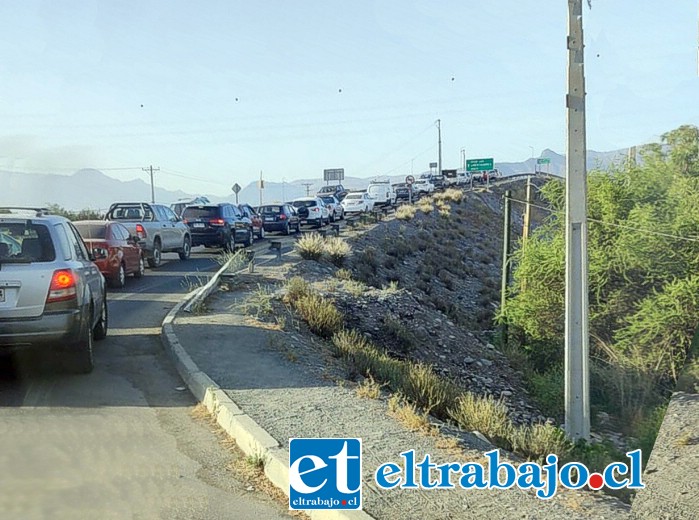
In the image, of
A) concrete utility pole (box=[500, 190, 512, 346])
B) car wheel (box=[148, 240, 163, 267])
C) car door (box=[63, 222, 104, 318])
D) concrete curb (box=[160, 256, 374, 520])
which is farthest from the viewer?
car wheel (box=[148, 240, 163, 267])

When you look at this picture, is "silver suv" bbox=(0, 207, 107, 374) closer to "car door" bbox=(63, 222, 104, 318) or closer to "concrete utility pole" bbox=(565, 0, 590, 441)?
"car door" bbox=(63, 222, 104, 318)

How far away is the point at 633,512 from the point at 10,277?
6334mm

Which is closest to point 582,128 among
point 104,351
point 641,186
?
point 104,351

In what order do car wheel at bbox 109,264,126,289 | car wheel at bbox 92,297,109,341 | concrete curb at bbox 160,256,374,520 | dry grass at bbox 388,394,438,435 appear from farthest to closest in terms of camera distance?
car wheel at bbox 109,264,126,289 → car wheel at bbox 92,297,109,341 → dry grass at bbox 388,394,438,435 → concrete curb at bbox 160,256,374,520

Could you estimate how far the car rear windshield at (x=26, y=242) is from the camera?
8047mm

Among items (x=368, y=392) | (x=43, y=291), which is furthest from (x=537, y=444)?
(x=43, y=291)

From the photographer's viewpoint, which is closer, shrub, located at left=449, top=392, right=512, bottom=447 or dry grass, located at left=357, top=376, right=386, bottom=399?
shrub, located at left=449, top=392, right=512, bottom=447

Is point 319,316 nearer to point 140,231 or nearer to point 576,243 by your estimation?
point 576,243

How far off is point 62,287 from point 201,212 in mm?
18823

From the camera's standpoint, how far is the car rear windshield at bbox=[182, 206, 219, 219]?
26.5 metres

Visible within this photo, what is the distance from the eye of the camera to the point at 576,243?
8758mm


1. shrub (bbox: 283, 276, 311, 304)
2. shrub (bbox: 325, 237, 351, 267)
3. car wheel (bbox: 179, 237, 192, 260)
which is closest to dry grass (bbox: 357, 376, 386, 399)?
shrub (bbox: 283, 276, 311, 304)
